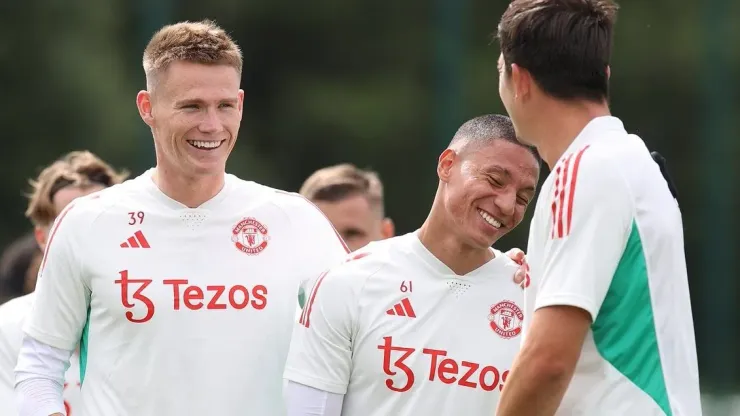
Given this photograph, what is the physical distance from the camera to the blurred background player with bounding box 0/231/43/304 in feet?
20.5

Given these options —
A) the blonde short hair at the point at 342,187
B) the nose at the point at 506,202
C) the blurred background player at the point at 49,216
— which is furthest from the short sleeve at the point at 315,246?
the blonde short hair at the point at 342,187

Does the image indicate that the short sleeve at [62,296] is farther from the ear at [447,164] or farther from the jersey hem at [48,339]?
the ear at [447,164]

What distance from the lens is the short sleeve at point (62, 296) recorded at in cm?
421

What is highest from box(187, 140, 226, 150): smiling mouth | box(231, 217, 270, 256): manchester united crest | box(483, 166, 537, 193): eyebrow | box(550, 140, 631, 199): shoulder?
box(187, 140, 226, 150): smiling mouth

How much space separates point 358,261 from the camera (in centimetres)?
402

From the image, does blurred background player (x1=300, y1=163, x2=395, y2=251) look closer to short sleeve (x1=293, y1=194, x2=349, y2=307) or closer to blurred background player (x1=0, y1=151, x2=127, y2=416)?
blurred background player (x1=0, y1=151, x2=127, y2=416)

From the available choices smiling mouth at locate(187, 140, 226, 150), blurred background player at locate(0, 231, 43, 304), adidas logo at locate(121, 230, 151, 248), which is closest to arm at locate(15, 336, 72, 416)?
adidas logo at locate(121, 230, 151, 248)

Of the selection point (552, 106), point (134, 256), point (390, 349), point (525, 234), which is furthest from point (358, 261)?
point (525, 234)

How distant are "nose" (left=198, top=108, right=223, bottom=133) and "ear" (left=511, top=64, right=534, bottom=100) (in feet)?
3.97

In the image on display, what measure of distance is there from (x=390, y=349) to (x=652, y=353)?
93 centimetres

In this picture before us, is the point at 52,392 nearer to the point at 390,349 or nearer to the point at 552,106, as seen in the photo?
the point at 390,349

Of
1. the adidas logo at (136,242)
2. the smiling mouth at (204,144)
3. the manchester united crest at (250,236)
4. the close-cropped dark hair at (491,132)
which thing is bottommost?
the adidas logo at (136,242)

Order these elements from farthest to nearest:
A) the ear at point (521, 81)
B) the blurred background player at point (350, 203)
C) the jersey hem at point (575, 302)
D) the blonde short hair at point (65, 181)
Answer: the blurred background player at point (350, 203)
the blonde short hair at point (65, 181)
the ear at point (521, 81)
the jersey hem at point (575, 302)

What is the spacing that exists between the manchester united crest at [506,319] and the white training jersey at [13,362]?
1.58 m
